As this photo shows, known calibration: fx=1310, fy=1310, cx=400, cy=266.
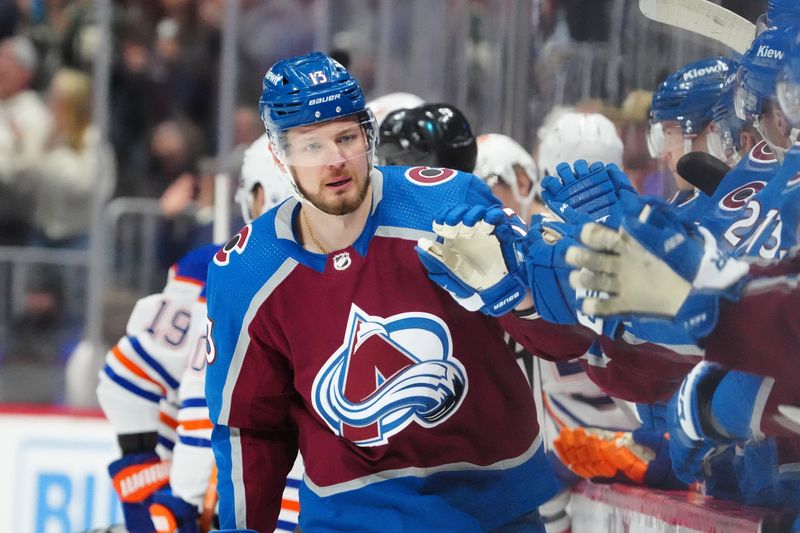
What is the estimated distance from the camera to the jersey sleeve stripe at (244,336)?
6.98ft

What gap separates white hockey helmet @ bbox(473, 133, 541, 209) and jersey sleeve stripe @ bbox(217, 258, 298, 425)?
1072 mm

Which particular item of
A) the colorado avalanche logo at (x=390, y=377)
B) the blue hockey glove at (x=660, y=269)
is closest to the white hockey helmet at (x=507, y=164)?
the colorado avalanche logo at (x=390, y=377)

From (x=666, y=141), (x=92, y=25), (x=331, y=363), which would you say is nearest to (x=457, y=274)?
(x=331, y=363)

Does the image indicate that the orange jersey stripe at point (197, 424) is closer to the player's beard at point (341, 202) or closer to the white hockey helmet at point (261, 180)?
the white hockey helmet at point (261, 180)

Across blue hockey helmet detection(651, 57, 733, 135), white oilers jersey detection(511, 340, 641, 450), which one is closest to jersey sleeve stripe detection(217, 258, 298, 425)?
white oilers jersey detection(511, 340, 641, 450)

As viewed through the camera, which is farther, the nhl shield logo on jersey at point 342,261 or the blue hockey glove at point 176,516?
the blue hockey glove at point 176,516

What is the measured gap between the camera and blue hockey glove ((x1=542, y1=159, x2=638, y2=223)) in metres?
1.64

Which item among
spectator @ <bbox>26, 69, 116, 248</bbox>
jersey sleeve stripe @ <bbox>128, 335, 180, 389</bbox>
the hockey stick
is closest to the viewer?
the hockey stick

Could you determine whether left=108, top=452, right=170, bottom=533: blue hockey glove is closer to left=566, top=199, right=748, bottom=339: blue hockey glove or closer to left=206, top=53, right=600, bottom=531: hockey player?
left=206, top=53, right=600, bottom=531: hockey player

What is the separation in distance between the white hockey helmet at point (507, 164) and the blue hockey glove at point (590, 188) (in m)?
1.36

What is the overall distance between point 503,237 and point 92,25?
3880 millimetres

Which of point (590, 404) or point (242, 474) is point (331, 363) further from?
point (590, 404)

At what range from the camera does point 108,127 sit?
→ 5.02 m

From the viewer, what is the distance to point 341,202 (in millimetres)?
2072
